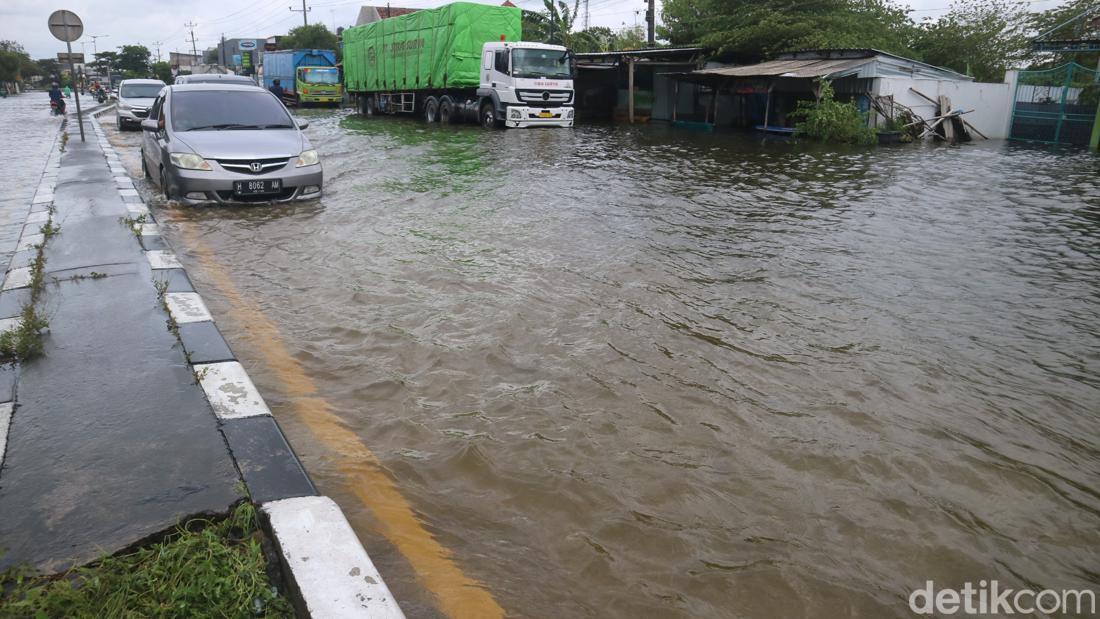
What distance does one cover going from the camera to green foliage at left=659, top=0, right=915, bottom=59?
2359cm

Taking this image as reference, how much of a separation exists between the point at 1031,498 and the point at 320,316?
176 inches

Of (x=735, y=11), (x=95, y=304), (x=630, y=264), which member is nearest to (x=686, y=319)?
(x=630, y=264)

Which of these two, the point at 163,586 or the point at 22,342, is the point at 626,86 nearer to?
the point at 22,342

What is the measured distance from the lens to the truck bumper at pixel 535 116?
20.0 m

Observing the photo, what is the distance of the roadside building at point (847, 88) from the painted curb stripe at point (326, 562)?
65.0ft

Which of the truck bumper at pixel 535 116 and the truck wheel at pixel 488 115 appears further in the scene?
the truck wheel at pixel 488 115

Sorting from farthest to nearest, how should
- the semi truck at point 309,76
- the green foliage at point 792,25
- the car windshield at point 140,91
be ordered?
the semi truck at point 309,76
the green foliage at point 792,25
the car windshield at point 140,91

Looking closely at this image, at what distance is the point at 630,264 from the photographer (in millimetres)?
6715

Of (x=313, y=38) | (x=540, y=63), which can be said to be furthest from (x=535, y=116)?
(x=313, y=38)

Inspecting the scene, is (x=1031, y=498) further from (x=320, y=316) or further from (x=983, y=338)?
(x=320, y=316)

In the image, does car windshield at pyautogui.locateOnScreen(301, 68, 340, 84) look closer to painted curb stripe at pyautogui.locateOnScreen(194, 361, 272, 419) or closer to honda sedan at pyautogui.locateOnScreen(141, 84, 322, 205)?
honda sedan at pyautogui.locateOnScreen(141, 84, 322, 205)

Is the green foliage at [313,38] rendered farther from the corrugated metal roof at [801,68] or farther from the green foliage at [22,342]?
the green foliage at [22,342]

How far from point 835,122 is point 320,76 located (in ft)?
85.0

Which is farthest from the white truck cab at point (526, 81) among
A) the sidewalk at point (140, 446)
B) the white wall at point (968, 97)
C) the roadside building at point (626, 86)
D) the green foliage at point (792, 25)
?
the sidewalk at point (140, 446)
